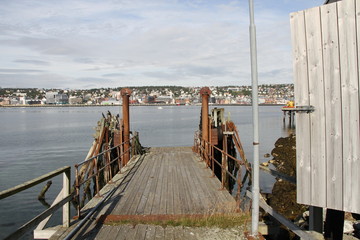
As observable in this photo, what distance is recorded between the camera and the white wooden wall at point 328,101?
3369mm

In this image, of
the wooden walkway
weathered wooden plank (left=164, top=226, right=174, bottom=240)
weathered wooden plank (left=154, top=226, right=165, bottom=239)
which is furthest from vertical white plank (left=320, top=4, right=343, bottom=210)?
weathered wooden plank (left=154, top=226, right=165, bottom=239)

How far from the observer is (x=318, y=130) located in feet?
12.0

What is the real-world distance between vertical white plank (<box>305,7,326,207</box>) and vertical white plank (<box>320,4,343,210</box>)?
5 cm

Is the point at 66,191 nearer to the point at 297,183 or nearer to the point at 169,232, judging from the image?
the point at 169,232

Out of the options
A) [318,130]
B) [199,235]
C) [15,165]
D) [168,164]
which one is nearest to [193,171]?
[168,164]

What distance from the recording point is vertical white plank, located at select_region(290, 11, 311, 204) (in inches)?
146

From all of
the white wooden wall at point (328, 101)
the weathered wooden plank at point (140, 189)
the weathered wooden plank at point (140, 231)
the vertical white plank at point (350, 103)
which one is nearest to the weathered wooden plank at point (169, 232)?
the weathered wooden plank at point (140, 231)

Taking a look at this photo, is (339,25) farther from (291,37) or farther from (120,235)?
(120,235)

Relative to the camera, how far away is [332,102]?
3.51m

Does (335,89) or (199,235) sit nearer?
(335,89)

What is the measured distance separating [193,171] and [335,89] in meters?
7.88

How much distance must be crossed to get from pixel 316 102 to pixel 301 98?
175 millimetres

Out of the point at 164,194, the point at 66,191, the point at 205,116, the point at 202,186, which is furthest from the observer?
the point at 205,116

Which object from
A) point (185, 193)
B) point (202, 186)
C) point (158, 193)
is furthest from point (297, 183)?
point (202, 186)
